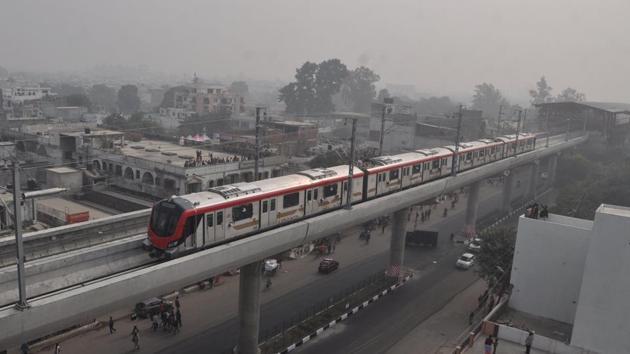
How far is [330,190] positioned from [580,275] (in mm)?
9636

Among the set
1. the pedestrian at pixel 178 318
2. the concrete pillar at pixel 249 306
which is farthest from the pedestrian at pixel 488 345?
the pedestrian at pixel 178 318

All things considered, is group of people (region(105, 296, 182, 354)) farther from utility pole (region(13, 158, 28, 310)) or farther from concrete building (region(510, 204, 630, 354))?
concrete building (region(510, 204, 630, 354))

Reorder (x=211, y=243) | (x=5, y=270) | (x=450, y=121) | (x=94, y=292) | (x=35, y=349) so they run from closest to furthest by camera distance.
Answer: (x=94, y=292), (x=5, y=270), (x=211, y=243), (x=35, y=349), (x=450, y=121)

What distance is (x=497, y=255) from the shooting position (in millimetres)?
23859

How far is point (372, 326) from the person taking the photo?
21266mm

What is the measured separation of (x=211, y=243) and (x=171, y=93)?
115 m

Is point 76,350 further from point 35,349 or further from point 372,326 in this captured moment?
point 372,326

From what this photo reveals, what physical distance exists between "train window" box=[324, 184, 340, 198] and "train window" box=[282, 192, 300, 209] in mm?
1791

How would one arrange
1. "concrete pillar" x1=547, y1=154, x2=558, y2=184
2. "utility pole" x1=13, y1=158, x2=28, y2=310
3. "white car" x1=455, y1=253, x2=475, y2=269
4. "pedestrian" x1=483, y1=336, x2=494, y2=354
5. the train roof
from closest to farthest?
1. "utility pole" x1=13, y1=158, x2=28, y2=310
2. "pedestrian" x1=483, y1=336, x2=494, y2=354
3. the train roof
4. "white car" x1=455, y1=253, x2=475, y2=269
5. "concrete pillar" x1=547, y1=154, x2=558, y2=184

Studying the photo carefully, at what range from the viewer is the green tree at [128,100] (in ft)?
424

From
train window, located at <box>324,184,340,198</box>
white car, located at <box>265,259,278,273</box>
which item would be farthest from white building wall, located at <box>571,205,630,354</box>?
white car, located at <box>265,259,278,273</box>

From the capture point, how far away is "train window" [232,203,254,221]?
15718 millimetres

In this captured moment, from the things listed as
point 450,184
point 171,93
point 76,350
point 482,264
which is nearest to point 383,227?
point 450,184

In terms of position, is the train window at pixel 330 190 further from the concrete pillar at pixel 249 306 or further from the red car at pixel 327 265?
the red car at pixel 327 265
